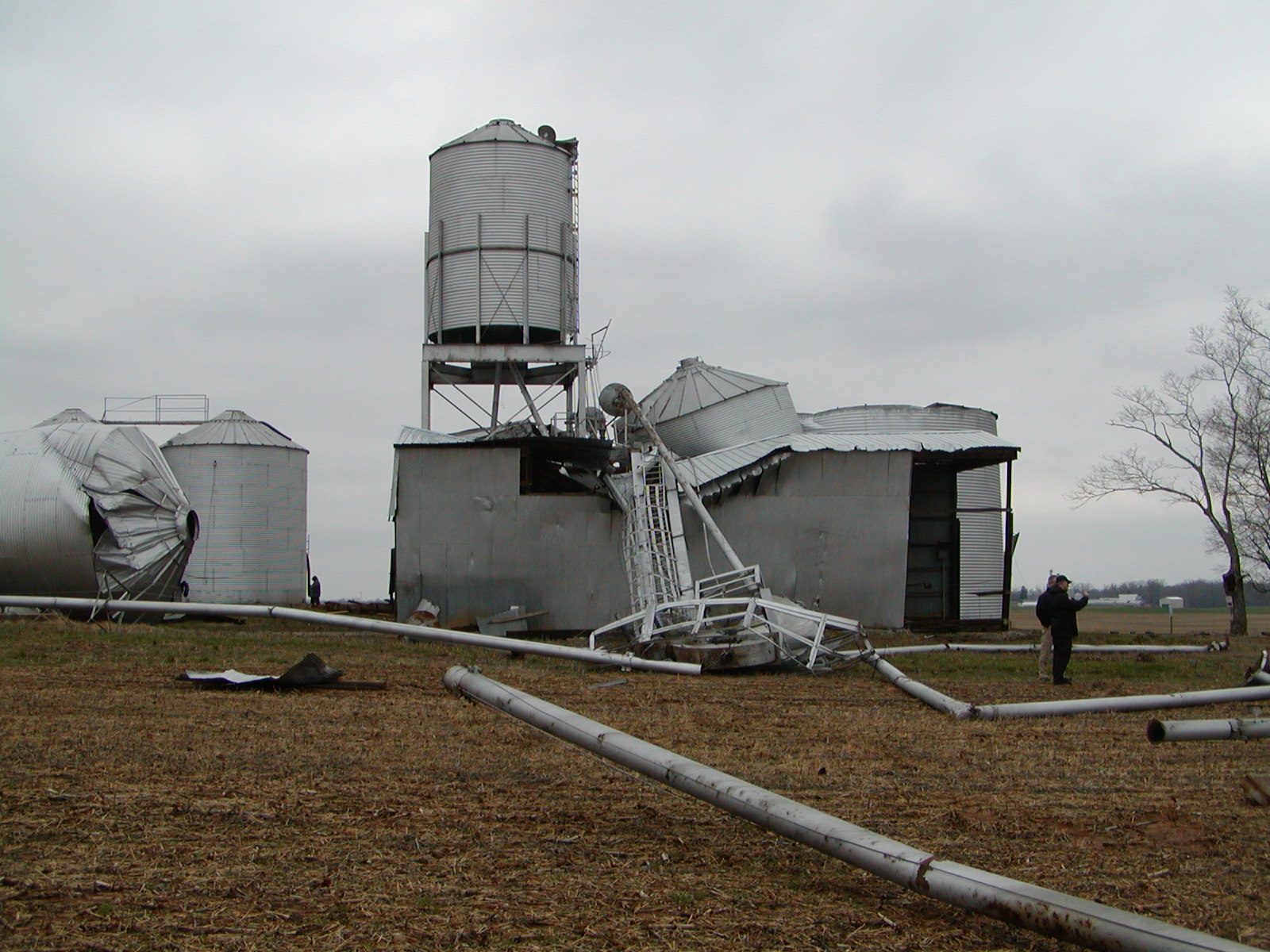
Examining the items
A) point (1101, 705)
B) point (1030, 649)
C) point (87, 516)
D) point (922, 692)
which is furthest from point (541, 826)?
point (87, 516)

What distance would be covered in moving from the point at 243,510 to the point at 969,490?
21154 millimetres

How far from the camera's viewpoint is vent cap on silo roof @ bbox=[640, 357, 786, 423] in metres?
30.1

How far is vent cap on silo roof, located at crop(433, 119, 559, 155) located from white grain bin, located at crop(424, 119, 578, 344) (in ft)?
0.08

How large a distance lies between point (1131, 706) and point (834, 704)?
2975mm

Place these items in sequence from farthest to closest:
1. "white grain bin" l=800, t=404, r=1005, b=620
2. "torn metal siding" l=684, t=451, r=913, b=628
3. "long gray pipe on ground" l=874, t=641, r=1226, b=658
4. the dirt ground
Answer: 1. "white grain bin" l=800, t=404, r=1005, b=620
2. "torn metal siding" l=684, t=451, r=913, b=628
3. "long gray pipe on ground" l=874, t=641, r=1226, b=658
4. the dirt ground

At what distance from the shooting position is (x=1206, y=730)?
24.0 ft

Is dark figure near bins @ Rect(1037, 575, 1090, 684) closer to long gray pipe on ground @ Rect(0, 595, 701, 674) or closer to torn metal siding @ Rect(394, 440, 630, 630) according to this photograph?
long gray pipe on ground @ Rect(0, 595, 701, 674)

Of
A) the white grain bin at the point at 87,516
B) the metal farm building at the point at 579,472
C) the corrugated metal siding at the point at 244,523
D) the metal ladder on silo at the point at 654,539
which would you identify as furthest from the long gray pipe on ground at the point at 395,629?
the corrugated metal siding at the point at 244,523

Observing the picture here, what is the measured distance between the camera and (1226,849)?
6066mm

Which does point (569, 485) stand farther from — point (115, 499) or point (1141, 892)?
point (1141, 892)

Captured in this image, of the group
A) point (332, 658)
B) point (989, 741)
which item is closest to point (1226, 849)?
point (989, 741)

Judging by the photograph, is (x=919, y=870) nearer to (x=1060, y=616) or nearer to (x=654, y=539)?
(x=1060, y=616)

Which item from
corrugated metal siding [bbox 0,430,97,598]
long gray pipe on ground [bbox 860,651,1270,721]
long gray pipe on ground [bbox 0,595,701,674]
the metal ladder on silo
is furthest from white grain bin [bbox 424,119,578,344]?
long gray pipe on ground [bbox 860,651,1270,721]

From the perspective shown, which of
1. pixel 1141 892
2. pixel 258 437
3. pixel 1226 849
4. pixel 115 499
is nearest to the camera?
pixel 1141 892
